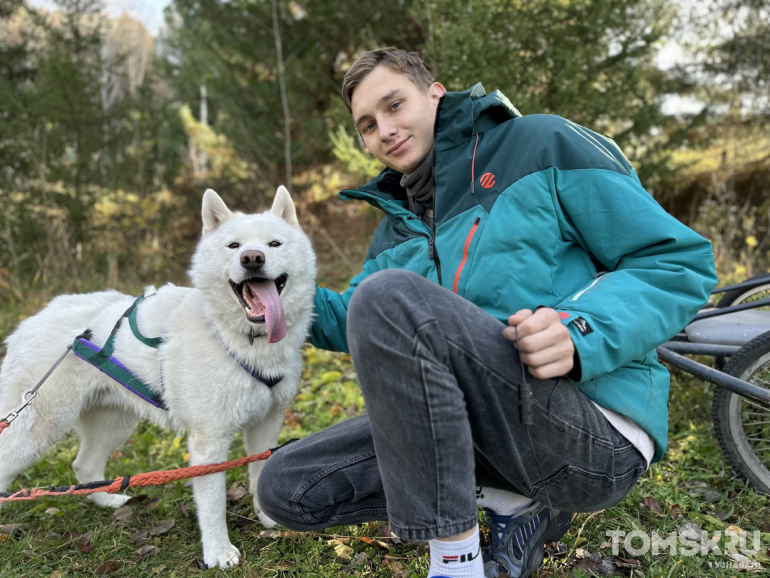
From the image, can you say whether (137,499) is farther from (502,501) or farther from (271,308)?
(502,501)

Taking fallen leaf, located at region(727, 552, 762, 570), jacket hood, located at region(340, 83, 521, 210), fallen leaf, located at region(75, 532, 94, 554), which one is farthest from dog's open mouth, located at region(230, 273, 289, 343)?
fallen leaf, located at region(727, 552, 762, 570)

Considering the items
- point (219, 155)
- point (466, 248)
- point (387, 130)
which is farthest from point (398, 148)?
point (219, 155)

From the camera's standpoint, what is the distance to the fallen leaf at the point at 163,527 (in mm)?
2229

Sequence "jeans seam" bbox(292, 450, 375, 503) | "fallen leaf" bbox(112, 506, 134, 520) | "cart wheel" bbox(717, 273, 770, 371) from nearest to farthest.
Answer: "jeans seam" bbox(292, 450, 375, 503), "fallen leaf" bbox(112, 506, 134, 520), "cart wheel" bbox(717, 273, 770, 371)

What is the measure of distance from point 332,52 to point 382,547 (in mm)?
8973

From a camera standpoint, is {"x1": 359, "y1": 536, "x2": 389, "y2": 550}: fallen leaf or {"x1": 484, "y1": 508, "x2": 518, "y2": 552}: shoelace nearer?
{"x1": 484, "y1": 508, "x2": 518, "y2": 552}: shoelace

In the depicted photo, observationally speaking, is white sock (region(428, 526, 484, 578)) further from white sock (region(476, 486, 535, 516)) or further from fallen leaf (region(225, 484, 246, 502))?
fallen leaf (region(225, 484, 246, 502))

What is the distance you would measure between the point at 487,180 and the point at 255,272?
970mm

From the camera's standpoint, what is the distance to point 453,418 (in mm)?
1201

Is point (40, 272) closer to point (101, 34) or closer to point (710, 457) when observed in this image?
point (101, 34)

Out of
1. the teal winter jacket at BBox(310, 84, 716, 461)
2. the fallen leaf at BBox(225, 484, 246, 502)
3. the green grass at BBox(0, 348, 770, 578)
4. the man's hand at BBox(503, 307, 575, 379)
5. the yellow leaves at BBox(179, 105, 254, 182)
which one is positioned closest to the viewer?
the man's hand at BBox(503, 307, 575, 379)

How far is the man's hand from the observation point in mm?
1196

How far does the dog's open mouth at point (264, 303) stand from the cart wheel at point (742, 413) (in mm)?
2042

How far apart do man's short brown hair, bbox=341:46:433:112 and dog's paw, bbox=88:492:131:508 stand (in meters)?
2.40
